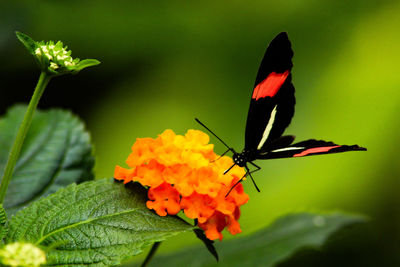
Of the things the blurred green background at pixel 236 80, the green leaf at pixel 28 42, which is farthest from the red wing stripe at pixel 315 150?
the blurred green background at pixel 236 80

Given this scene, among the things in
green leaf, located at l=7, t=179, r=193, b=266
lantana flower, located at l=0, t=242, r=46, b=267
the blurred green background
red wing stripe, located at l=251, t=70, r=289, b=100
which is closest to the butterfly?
red wing stripe, located at l=251, t=70, r=289, b=100

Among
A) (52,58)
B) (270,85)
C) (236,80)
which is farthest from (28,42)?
(236,80)

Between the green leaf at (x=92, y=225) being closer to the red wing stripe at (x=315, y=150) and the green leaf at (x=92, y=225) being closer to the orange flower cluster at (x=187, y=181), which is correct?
the orange flower cluster at (x=187, y=181)

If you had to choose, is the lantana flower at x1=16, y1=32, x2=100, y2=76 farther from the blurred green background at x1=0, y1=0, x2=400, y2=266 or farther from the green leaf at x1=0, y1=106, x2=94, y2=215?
the blurred green background at x1=0, y1=0, x2=400, y2=266

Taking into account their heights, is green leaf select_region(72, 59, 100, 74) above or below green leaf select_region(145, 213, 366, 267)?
above

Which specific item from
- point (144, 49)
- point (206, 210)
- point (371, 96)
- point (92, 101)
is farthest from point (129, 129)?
point (206, 210)

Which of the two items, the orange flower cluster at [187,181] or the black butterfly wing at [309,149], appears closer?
the orange flower cluster at [187,181]
